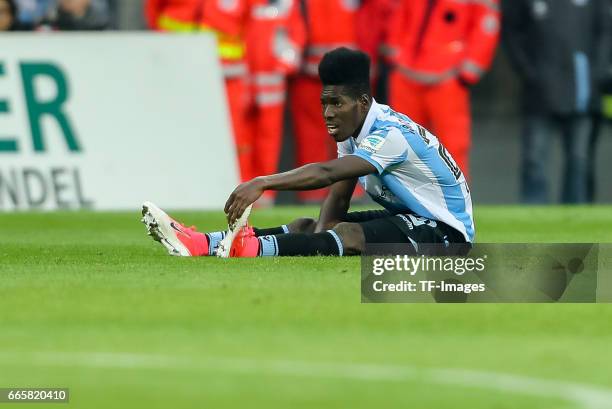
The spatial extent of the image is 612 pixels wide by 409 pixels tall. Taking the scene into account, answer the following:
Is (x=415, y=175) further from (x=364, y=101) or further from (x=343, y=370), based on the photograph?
(x=343, y=370)

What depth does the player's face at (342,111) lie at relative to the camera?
10109 millimetres

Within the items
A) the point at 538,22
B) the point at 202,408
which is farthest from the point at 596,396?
the point at 538,22

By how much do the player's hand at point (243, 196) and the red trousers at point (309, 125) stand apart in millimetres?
10357

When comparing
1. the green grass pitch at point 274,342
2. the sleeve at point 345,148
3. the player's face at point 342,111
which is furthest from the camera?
the sleeve at point 345,148

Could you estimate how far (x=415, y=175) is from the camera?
402 inches

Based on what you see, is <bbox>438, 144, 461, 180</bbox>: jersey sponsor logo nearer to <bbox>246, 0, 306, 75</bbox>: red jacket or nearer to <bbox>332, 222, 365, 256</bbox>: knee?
<bbox>332, 222, 365, 256</bbox>: knee

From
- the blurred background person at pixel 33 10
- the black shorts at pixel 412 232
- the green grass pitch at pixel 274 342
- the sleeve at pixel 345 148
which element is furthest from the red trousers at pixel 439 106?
the green grass pitch at pixel 274 342

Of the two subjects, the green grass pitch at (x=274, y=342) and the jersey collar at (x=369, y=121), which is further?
the jersey collar at (x=369, y=121)

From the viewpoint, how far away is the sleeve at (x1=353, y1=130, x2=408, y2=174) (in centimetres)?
986

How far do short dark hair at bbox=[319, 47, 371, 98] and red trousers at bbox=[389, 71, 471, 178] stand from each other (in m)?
9.03

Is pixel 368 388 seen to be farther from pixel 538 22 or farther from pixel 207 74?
pixel 538 22

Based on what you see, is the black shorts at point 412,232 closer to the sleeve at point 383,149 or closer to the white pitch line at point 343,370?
the sleeve at point 383,149

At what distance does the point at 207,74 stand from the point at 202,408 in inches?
488

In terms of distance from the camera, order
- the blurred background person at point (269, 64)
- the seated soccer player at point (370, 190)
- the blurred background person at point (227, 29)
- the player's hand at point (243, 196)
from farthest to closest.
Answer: the blurred background person at point (269, 64) < the blurred background person at point (227, 29) < the seated soccer player at point (370, 190) < the player's hand at point (243, 196)
